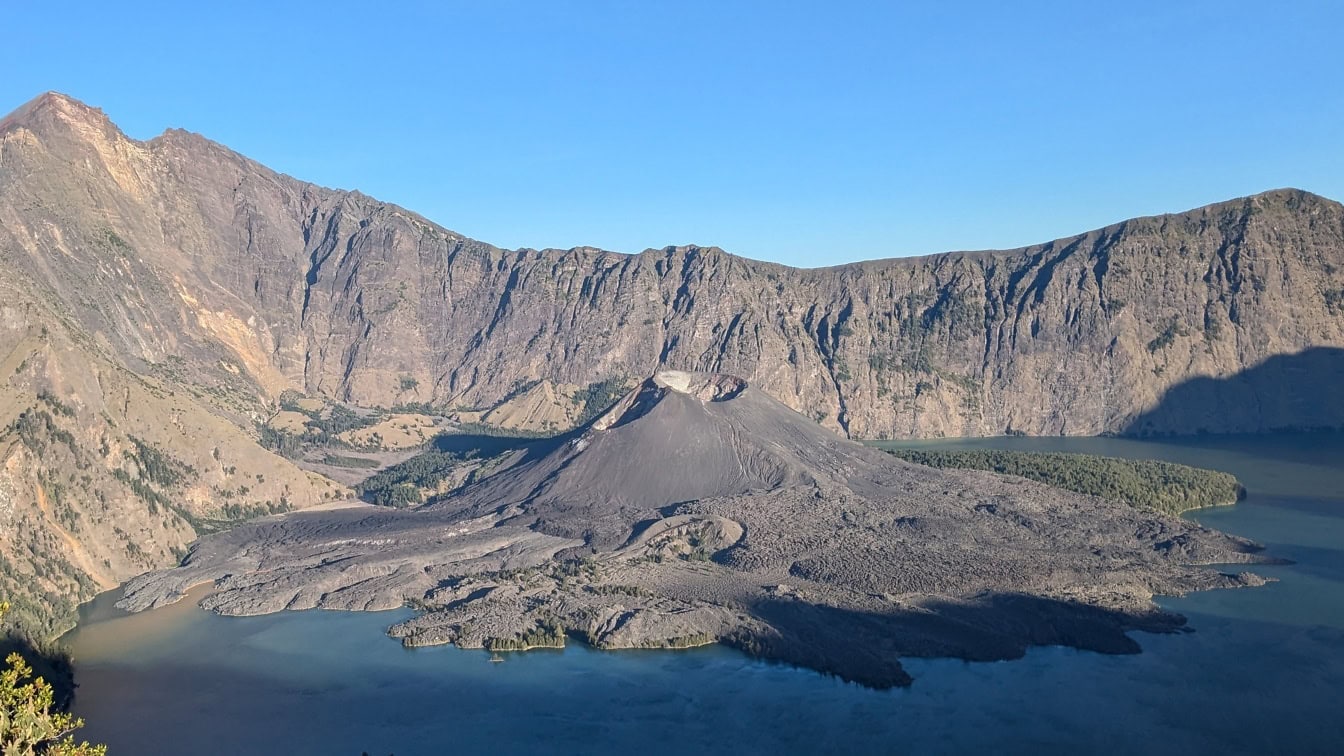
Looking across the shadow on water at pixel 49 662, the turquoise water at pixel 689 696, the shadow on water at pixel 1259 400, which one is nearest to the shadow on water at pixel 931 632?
the turquoise water at pixel 689 696

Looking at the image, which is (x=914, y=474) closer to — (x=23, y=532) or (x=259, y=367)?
(x=23, y=532)

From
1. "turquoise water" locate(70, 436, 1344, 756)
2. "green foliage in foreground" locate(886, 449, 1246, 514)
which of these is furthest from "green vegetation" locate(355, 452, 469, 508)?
"green foliage in foreground" locate(886, 449, 1246, 514)

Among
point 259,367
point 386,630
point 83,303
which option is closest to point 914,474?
point 386,630

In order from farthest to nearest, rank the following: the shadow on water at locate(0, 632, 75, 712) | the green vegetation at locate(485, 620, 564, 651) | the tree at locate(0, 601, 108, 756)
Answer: the green vegetation at locate(485, 620, 564, 651)
the shadow on water at locate(0, 632, 75, 712)
the tree at locate(0, 601, 108, 756)

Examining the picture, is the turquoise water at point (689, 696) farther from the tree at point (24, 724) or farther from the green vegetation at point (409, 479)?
the green vegetation at point (409, 479)

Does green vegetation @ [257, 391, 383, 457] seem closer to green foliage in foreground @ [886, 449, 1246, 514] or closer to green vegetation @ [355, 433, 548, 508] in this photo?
green vegetation @ [355, 433, 548, 508]

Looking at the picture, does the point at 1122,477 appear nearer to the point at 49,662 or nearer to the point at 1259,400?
the point at 1259,400
